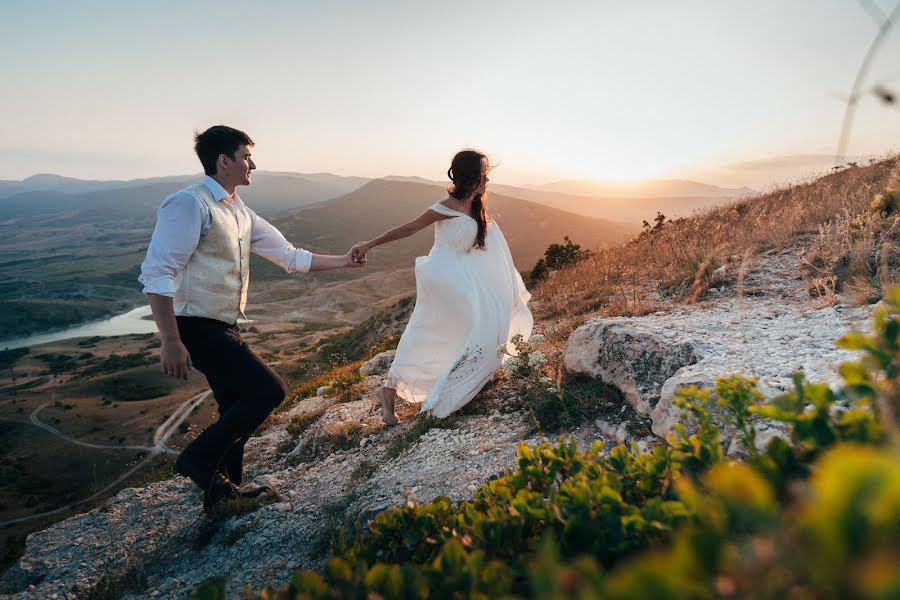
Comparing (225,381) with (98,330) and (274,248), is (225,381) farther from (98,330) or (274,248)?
(98,330)

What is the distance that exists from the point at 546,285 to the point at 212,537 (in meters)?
8.95

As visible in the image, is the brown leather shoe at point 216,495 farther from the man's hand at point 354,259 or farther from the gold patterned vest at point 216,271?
the man's hand at point 354,259

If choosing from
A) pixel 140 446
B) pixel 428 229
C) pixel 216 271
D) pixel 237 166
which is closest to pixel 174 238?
pixel 216 271

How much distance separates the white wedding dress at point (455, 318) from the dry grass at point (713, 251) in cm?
176

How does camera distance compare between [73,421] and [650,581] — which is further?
[73,421]

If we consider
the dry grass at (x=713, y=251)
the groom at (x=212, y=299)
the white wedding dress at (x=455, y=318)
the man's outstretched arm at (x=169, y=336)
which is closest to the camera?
the man's outstretched arm at (x=169, y=336)

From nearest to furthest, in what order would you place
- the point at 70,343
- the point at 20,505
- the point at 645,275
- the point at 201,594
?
the point at 201,594, the point at 645,275, the point at 20,505, the point at 70,343

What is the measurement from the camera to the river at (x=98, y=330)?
9812 centimetres

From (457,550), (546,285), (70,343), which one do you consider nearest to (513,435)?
(457,550)

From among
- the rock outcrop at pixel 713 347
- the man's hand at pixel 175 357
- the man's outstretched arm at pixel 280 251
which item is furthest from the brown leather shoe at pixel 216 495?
the rock outcrop at pixel 713 347

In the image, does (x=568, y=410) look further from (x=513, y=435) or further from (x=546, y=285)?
(x=546, y=285)

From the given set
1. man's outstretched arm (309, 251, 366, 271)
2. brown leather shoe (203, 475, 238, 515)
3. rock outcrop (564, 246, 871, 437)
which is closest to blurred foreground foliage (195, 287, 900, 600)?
rock outcrop (564, 246, 871, 437)

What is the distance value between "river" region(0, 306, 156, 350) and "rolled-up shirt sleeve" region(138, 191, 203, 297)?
355 feet

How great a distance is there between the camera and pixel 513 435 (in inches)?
178
